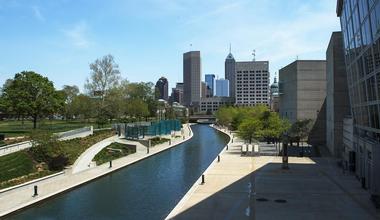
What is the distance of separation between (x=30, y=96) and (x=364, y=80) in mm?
45827

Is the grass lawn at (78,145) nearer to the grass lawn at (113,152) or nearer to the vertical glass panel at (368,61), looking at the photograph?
the grass lawn at (113,152)

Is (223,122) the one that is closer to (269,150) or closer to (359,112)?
(269,150)

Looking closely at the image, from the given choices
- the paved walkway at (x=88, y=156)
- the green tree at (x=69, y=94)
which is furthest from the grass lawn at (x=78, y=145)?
the green tree at (x=69, y=94)

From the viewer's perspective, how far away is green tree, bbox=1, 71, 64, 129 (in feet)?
201

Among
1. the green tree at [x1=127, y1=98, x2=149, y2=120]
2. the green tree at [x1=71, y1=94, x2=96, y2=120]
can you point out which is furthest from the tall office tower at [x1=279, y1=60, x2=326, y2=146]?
the green tree at [x1=127, y1=98, x2=149, y2=120]

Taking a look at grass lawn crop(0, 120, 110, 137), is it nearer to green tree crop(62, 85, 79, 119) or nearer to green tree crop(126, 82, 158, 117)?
green tree crop(62, 85, 79, 119)

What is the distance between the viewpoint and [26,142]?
42.4 metres

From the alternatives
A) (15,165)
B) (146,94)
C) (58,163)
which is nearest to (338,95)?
(58,163)

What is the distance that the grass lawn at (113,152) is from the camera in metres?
49.9

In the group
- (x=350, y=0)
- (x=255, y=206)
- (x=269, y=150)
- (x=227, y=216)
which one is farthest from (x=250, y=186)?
(x=269, y=150)

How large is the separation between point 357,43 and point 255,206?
14866 mm

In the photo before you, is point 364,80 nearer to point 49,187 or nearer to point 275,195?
point 275,195

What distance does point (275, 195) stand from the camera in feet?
97.4

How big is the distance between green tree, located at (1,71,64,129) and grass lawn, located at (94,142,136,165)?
35.4ft
